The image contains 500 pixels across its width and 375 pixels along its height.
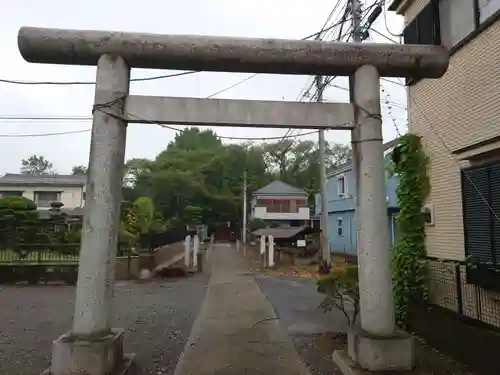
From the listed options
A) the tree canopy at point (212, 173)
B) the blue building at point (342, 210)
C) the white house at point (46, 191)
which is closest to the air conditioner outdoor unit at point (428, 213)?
the blue building at point (342, 210)

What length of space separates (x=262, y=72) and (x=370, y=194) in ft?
7.24

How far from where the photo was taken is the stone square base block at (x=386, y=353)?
4.94m

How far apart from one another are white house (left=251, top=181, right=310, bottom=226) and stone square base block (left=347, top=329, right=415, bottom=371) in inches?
1655

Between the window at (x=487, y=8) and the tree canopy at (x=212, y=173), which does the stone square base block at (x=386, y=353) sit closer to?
the window at (x=487, y=8)

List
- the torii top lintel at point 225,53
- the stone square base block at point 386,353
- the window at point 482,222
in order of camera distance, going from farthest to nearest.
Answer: the window at point 482,222 → the torii top lintel at point 225,53 → the stone square base block at point 386,353

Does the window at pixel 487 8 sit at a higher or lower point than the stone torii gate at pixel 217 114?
higher

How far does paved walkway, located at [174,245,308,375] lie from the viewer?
558cm

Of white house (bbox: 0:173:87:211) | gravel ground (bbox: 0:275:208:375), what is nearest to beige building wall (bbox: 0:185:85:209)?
white house (bbox: 0:173:87:211)

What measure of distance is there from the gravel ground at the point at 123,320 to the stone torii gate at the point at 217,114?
949 mm

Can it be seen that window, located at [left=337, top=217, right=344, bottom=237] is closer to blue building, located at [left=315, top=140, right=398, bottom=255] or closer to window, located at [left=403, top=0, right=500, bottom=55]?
blue building, located at [left=315, top=140, right=398, bottom=255]

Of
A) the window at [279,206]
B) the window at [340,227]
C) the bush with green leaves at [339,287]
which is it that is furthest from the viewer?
the window at [279,206]

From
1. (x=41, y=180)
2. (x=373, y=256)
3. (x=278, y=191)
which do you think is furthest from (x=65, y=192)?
(x=373, y=256)

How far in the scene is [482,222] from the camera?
19.1 feet

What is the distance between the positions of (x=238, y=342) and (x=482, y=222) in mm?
Result: 4155
